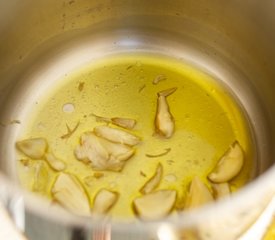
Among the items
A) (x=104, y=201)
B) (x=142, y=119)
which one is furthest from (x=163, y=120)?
(x=104, y=201)

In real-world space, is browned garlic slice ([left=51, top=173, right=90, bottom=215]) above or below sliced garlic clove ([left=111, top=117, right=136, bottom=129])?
below

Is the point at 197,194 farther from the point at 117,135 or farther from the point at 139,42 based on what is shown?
the point at 139,42

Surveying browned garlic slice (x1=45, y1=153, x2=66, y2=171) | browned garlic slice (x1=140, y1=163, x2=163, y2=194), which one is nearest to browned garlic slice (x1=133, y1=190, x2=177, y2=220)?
browned garlic slice (x1=140, y1=163, x2=163, y2=194)

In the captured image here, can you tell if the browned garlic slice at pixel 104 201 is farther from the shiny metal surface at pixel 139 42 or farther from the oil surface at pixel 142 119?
the shiny metal surface at pixel 139 42

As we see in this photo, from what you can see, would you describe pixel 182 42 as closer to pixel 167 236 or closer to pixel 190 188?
pixel 190 188

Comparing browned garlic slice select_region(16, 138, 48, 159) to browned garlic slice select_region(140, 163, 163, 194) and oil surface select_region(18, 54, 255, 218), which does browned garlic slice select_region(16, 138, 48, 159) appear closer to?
oil surface select_region(18, 54, 255, 218)

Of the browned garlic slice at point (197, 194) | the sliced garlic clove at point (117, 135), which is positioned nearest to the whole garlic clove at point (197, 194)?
the browned garlic slice at point (197, 194)

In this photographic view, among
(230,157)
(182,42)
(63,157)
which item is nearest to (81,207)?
(63,157)
